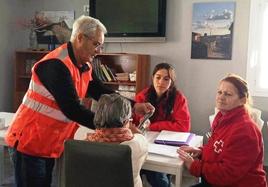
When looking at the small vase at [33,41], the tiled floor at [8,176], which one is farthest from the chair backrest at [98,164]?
the small vase at [33,41]

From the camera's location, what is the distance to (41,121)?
1.74 m

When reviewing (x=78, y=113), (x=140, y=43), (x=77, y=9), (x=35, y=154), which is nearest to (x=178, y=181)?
(x=78, y=113)

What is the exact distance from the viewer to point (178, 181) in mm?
1779

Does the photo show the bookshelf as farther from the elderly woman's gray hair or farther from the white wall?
the elderly woman's gray hair

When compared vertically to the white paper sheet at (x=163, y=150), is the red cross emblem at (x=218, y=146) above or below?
above

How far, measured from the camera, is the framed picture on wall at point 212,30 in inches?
150

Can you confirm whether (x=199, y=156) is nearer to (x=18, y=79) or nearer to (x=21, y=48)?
(x=18, y=79)

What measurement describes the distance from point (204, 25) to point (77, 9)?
1.75 metres

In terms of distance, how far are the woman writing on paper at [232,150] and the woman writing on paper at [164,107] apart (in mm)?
719

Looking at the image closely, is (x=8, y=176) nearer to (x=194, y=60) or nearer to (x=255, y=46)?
(x=194, y=60)

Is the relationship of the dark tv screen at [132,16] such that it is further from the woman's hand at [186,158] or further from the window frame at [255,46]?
the woman's hand at [186,158]

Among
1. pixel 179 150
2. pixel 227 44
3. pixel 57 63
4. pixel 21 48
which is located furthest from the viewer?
pixel 21 48

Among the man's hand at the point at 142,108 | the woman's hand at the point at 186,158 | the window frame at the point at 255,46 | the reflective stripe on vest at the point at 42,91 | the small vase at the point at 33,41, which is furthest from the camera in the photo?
the small vase at the point at 33,41

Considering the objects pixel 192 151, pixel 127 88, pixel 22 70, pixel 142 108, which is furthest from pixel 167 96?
pixel 22 70
